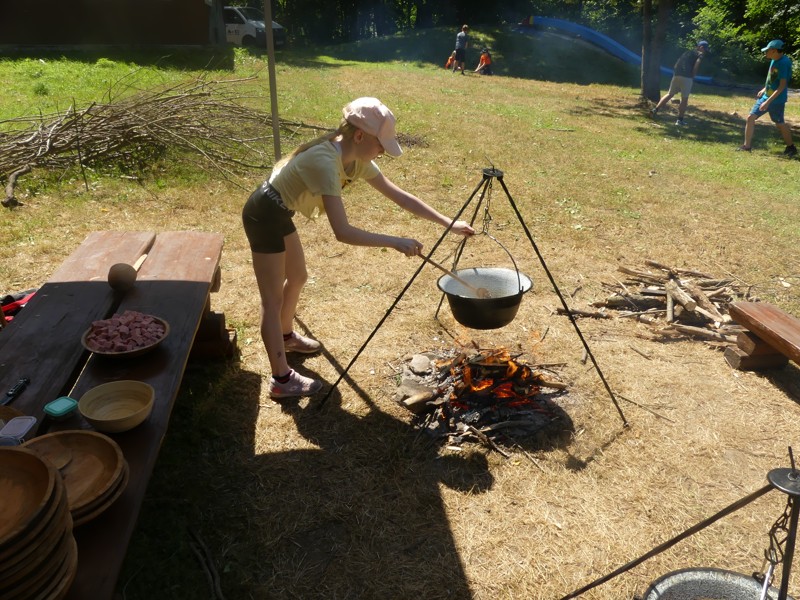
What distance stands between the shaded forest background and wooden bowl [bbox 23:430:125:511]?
25267 millimetres

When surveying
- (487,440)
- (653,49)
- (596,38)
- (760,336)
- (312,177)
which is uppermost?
(596,38)

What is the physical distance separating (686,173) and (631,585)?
8.46 meters

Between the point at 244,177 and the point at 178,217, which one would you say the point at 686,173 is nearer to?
the point at 244,177

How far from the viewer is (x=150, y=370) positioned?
270 centimetres

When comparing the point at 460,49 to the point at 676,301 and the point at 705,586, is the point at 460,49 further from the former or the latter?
the point at 705,586

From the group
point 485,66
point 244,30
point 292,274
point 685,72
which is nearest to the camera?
point 292,274

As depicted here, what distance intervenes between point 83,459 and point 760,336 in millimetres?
4230

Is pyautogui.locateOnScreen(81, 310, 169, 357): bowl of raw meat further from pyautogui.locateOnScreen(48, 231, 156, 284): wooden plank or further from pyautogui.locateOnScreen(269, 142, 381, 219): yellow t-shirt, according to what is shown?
pyautogui.locateOnScreen(269, 142, 381, 219): yellow t-shirt

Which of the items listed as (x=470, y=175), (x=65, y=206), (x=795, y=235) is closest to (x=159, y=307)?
(x=65, y=206)

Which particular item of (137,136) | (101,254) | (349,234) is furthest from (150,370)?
(137,136)

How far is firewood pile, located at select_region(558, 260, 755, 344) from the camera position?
4777mm

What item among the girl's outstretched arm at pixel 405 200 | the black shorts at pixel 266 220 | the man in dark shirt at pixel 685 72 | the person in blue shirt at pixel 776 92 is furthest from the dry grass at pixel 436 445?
the man in dark shirt at pixel 685 72

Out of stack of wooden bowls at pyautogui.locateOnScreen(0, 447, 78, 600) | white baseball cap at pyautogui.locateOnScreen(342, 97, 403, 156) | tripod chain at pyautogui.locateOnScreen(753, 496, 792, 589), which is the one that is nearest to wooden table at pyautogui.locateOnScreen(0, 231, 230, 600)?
stack of wooden bowls at pyautogui.locateOnScreen(0, 447, 78, 600)

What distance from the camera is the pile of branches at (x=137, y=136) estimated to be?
770 cm
